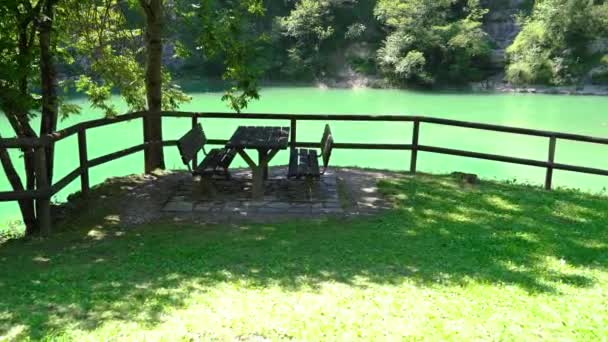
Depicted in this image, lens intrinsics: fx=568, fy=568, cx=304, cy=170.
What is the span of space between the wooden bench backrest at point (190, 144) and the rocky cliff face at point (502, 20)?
4064 cm

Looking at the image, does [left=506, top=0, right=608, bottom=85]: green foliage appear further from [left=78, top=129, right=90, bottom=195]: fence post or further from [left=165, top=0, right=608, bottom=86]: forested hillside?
[left=78, top=129, right=90, bottom=195]: fence post

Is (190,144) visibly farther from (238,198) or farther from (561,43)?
(561,43)

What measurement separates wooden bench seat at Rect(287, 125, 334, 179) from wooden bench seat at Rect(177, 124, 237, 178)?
850 mm

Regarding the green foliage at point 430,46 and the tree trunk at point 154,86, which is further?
the green foliage at point 430,46

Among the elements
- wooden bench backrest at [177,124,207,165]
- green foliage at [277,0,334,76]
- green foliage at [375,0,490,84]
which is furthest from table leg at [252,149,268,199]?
green foliage at [277,0,334,76]

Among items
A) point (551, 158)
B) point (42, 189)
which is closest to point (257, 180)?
point (42, 189)

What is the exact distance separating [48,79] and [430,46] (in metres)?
36.7

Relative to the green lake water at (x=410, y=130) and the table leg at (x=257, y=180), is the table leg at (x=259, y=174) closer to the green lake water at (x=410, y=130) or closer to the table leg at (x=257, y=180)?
the table leg at (x=257, y=180)

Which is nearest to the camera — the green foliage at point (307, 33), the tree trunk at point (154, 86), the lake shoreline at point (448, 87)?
the tree trunk at point (154, 86)

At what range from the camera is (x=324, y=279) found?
4180 millimetres

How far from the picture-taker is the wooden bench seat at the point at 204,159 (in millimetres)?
6499

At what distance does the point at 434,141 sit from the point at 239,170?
584 inches

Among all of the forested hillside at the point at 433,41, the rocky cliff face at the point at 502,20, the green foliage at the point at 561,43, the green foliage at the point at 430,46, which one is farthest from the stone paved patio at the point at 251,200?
the rocky cliff face at the point at 502,20

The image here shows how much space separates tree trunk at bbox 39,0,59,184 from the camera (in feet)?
21.8
